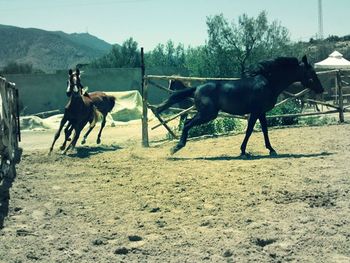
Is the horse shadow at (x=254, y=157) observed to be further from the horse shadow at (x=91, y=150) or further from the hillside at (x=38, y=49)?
the hillside at (x=38, y=49)

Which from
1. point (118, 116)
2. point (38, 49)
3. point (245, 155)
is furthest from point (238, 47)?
point (38, 49)

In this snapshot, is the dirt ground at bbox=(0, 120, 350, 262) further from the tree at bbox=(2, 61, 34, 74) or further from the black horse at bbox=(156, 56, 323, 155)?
the tree at bbox=(2, 61, 34, 74)

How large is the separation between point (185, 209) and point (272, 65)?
5.44 m

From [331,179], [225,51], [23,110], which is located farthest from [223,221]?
[225,51]

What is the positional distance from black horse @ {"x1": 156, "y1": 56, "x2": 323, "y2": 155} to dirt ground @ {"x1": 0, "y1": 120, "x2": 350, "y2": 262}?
945 mm

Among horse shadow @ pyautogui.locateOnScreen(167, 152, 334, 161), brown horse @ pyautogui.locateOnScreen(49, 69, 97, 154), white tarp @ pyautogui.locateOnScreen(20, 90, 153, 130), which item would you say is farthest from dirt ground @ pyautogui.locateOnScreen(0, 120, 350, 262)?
white tarp @ pyautogui.locateOnScreen(20, 90, 153, 130)

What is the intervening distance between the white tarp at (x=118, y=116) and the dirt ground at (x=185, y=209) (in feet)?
39.3

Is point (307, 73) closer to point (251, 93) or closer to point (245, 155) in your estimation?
point (251, 93)

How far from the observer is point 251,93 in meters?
9.91

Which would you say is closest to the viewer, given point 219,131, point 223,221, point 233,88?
point 223,221

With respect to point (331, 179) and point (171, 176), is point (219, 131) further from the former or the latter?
point (331, 179)

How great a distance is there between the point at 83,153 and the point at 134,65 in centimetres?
3381

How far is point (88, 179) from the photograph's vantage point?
787cm

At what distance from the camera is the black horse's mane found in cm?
1006
